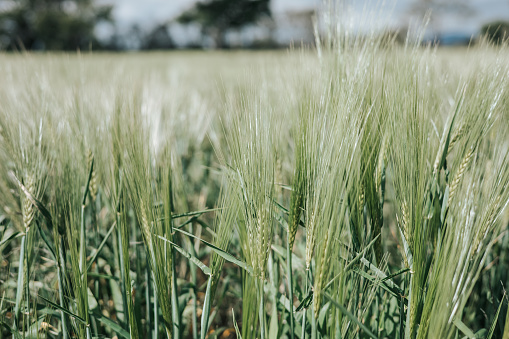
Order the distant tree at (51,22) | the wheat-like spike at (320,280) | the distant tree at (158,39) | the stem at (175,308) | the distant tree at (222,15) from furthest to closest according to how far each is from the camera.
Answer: the distant tree at (222,15), the distant tree at (158,39), the distant tree at (51,22), the stem at (175,308), the wheat-like spike at (320,280)

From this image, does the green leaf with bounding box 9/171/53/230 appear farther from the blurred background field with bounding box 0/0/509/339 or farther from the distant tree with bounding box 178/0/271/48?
the distant tree with bounding box 178/0/271/48

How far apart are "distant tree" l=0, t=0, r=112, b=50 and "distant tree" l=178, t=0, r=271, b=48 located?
8731 millimetres

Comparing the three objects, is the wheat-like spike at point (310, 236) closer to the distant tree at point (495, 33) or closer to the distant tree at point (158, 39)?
the distant tree at point (495, 33)

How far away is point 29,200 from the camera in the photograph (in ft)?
2.16

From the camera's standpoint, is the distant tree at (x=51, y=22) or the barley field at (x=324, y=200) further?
the distant tree at (x=51, y=22)

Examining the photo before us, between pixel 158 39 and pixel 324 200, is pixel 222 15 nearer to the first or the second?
pixel 158 39

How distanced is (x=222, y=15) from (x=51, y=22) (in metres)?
13.5

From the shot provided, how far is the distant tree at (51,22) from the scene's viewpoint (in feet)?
58.7

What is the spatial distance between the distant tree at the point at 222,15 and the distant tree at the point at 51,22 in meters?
8.73

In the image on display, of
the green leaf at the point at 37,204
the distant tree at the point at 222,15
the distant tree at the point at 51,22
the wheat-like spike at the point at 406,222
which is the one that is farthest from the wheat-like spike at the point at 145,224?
the distant tree at the point at 222,15

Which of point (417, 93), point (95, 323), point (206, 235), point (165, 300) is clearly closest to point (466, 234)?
point (417, 93)

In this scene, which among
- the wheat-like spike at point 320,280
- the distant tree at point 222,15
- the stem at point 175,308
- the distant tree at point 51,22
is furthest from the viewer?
the distant tree at point 222,15

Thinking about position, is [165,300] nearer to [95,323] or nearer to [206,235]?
[95,323]

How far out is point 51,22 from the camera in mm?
18000
